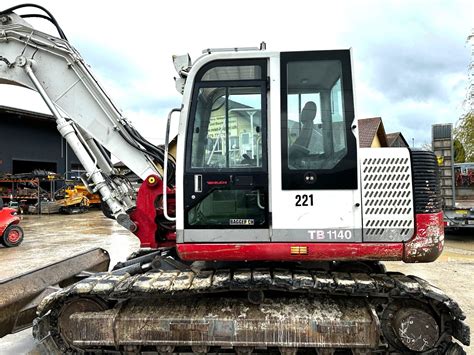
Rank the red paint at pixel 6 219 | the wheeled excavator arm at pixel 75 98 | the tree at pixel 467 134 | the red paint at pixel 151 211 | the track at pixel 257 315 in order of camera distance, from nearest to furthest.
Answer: the track at pixel 257 315 < the red paint at pixel 151 211 < the wheeled excavator arm at pixel 75 98 < the red paint at pixel 6 219 < the tree at pixel 467 134

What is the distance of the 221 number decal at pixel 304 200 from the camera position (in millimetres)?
3410

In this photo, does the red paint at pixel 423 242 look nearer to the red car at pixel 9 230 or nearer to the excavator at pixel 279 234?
the excavator at pixel 279 234

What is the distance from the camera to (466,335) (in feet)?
10.6

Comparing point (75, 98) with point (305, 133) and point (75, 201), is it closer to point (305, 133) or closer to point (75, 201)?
point (305, 133)

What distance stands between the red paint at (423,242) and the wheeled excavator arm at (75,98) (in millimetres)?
2730

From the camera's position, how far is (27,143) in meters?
27.1

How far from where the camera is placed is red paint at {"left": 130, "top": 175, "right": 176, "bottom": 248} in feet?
13.3

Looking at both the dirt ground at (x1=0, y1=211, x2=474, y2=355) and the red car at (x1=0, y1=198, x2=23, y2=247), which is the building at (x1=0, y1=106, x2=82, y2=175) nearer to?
the dirt ground at (x1=0, y1=211, x2=474, y2=355)

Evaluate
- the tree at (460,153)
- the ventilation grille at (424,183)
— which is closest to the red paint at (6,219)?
the ventilation grille at (424,183)

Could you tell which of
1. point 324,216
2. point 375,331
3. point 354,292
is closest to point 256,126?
point 324,216

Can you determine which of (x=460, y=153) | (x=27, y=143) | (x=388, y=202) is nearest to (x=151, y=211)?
(x=388, y=202)

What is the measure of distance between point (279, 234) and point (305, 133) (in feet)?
3.14

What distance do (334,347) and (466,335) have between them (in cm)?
112

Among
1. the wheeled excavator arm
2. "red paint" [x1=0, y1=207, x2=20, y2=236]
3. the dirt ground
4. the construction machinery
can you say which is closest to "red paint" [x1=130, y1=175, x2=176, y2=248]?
the wheeled excavator arm
